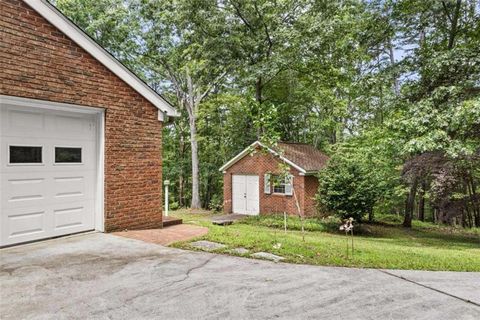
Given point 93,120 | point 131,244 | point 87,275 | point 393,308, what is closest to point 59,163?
point 93,120

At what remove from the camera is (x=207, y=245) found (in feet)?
19.0

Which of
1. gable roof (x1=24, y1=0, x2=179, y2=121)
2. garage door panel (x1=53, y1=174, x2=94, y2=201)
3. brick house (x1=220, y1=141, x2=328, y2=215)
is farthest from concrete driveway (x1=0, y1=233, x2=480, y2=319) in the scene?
brick house (x1=220, y1=141, x2=328, y2=215)

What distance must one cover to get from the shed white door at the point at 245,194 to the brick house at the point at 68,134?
36.7 ft

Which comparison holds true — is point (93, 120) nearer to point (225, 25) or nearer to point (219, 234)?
point (219, 234)

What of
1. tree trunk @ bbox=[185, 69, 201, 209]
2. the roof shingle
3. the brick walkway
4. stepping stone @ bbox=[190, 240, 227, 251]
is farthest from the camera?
tree trunk @ bbox=[185, 69, 201, 209]

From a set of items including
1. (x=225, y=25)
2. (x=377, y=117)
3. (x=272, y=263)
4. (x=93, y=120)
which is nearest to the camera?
(x=272, y=263)

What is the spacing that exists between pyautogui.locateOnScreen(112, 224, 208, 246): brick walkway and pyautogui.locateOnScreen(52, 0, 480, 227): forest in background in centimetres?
273

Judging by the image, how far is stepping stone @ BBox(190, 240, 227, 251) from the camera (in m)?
5.60

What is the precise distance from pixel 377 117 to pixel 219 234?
57.7 feet

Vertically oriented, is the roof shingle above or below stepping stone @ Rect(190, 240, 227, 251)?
above

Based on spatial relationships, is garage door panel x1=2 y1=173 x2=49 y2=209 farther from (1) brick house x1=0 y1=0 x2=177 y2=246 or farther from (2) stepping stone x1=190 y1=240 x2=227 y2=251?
(2) stepping stone x1=190 y1=240 x2=227 y2=251

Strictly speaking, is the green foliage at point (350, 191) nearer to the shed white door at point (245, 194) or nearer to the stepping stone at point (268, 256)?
the shed white door at point (245, 194)

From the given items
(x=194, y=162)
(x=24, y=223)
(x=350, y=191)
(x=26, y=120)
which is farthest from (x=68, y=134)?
(x=194, y=162)

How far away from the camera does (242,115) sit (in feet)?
74.5
